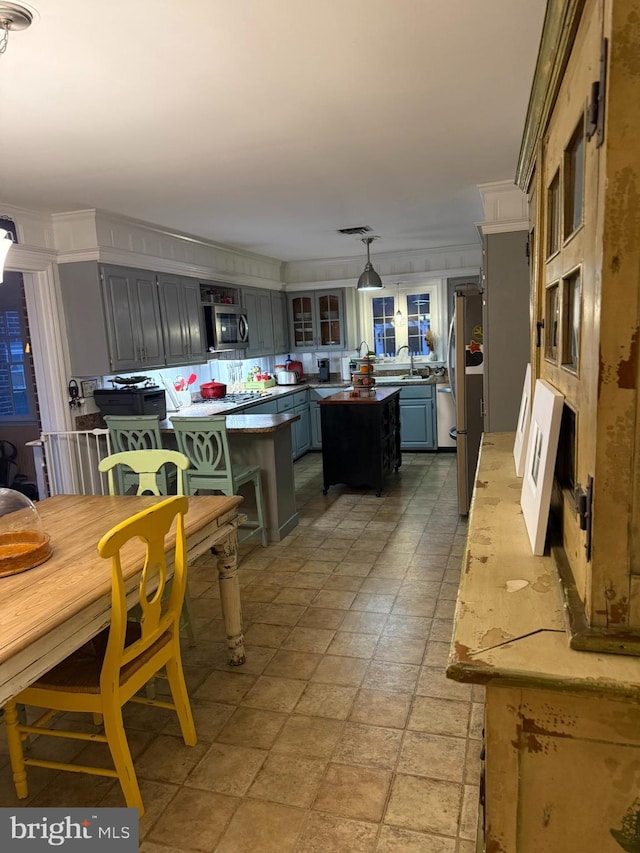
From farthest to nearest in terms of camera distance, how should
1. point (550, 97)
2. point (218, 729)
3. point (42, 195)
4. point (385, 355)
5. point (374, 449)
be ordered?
1. point (385, 355)
2. point (374, 449)
3. point (42, 195)
4. point (218, 729)
5. point (550, 97)

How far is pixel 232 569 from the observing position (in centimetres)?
251

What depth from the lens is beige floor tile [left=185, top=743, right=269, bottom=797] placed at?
192cm

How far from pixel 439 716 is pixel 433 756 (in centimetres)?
22

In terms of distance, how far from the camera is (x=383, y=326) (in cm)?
762

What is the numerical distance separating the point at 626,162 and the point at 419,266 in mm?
6547

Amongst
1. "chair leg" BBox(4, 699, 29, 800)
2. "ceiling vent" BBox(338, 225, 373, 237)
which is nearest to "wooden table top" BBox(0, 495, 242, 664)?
"chair leg" BBox(4, 699, 29, 800)

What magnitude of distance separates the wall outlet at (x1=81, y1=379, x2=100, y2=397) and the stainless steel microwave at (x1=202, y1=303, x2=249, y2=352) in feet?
4.63

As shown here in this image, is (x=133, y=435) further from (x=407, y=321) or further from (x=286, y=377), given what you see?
(x=407, y=321)

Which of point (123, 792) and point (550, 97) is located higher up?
point (550, 97)

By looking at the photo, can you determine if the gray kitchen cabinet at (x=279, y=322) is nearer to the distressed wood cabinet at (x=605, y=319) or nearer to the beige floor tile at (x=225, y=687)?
the beige floor tile at (x=225, y=687)

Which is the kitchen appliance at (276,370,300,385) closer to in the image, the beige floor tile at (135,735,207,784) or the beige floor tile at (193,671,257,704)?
the beige floor tile at (193,671,257,704)

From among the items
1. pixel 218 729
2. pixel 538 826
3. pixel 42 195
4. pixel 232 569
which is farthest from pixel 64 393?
pixel 538 826

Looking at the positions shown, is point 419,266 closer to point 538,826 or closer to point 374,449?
point 374,449

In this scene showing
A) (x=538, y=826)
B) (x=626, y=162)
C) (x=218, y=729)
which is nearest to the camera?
(x=626, y=162)
